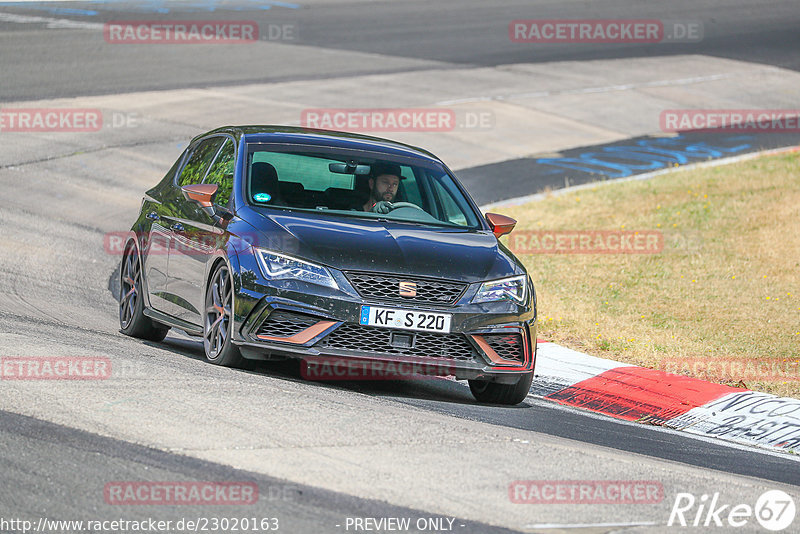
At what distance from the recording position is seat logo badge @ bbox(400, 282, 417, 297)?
25.8 feet

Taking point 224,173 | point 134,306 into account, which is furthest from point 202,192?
point 134,306

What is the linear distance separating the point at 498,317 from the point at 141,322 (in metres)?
3.25
